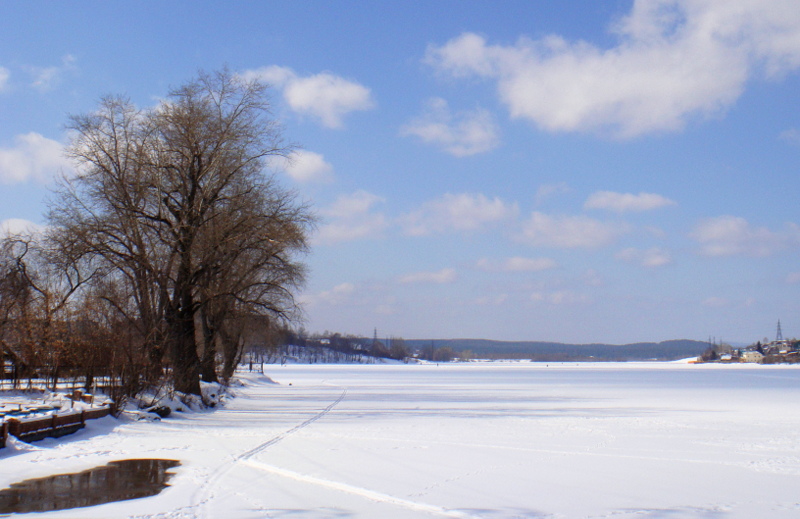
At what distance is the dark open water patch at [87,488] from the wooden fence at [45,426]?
2.45 metres

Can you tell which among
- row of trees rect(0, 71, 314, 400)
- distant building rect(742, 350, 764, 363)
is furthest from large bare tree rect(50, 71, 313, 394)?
distant building rect(742, 350, 764, 363)

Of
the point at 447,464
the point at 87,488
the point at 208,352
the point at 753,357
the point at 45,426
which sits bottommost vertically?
the point at 753,357

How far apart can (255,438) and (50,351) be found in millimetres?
8903

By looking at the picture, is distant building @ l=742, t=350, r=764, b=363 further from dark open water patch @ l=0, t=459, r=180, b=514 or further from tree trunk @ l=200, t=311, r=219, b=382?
dark open water patch @ l=0, t=459, r=180, b=514

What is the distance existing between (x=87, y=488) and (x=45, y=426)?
4783 millimetres

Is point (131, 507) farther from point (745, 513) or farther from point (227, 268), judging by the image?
point (227, 268)

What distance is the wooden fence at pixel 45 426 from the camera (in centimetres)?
1257

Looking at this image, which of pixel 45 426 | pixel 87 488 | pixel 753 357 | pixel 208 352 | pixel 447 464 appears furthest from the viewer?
pixel 753 357

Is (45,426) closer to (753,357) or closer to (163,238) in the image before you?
(163,238)

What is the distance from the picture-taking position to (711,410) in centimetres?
2517

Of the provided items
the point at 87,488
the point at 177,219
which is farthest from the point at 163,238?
the point at 87,488

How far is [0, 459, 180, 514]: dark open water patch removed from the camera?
8508mm

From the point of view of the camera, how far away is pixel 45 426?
13.5 meters

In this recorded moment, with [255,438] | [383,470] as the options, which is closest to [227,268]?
[255,438]
